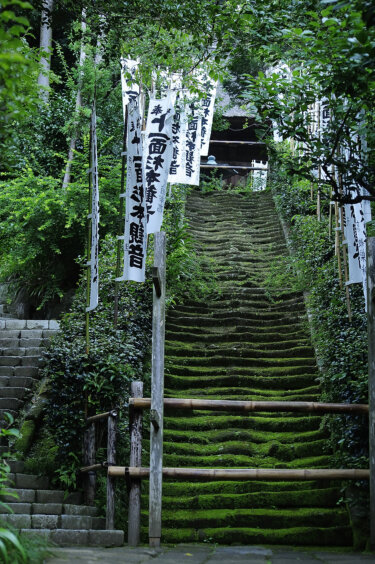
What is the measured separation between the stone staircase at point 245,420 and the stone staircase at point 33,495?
75 cm

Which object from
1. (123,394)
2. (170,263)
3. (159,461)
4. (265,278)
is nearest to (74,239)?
(170,263)

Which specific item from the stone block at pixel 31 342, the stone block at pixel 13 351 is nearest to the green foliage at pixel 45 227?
the stone block at pixel 31 342

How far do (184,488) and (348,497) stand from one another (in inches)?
64.9

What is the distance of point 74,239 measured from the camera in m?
12.9

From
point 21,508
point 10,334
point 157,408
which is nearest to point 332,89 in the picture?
point 157,408

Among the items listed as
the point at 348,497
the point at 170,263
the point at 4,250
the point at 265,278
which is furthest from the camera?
the point at 4,250

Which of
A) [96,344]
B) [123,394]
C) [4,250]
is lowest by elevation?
[123,394]

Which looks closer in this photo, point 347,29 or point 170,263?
point 347,29

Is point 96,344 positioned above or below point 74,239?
below

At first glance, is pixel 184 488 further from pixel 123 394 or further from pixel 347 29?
pixel 347 29

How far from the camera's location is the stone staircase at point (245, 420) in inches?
238

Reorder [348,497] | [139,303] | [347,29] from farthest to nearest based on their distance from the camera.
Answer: [139,303]
[348,497]
[347,29]

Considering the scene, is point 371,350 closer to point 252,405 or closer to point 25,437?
point 252,405

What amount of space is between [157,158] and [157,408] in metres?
5.32
